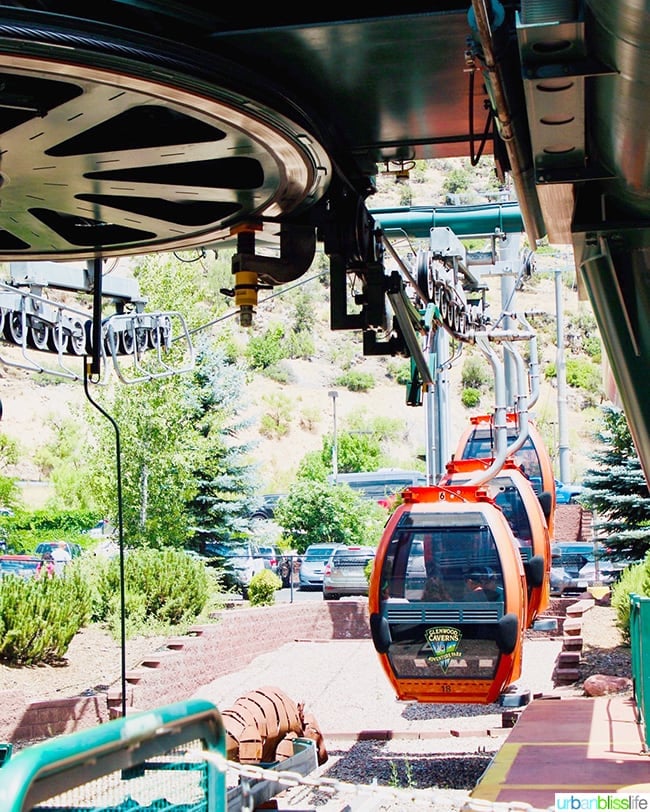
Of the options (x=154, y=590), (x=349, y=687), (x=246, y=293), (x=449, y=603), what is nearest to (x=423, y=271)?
(x=449, y=603)

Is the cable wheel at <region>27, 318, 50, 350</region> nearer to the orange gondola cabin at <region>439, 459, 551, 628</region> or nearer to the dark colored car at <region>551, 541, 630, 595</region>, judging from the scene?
the orange gondola cabin at <region>439, 459, 551, 628</region>

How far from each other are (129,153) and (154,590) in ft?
44.1

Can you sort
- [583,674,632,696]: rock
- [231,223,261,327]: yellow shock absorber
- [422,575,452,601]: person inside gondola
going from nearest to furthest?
[231,223,261,327]: yellow shock absorber → [422,575,452,601]: person inside gondola → [583,674,632,696]: rock

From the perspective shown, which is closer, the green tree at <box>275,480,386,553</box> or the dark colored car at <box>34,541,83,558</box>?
A: the dark colored car at <box>34,541,83,558</box>

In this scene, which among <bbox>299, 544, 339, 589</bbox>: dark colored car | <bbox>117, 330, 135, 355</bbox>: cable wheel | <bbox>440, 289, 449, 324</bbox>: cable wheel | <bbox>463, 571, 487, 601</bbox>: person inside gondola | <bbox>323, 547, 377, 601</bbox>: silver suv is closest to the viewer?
<bbox>463, 571, 487, 601</bbox>: person inside gondola

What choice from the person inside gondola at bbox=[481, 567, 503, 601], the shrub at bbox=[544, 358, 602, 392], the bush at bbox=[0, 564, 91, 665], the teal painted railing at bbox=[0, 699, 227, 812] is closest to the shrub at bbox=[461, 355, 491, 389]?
the shrub at bbox=[544, 358, 602, 392]

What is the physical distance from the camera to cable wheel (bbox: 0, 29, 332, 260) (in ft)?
13.1

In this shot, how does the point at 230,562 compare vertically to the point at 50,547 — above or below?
above

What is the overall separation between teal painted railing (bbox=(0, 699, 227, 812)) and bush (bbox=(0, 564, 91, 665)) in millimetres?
11998

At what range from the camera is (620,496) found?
21234mm

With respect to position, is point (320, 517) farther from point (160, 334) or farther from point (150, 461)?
point (160, 334)

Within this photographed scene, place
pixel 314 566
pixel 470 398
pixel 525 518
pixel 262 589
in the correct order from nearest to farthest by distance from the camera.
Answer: pixel 525 518 < pixel 262 589 < pixel 314 566 < pixel 470 398

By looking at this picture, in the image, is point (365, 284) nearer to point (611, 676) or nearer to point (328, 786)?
point (328, 786)

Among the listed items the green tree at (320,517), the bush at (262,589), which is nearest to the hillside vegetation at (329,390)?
the green tree at (320,517)
